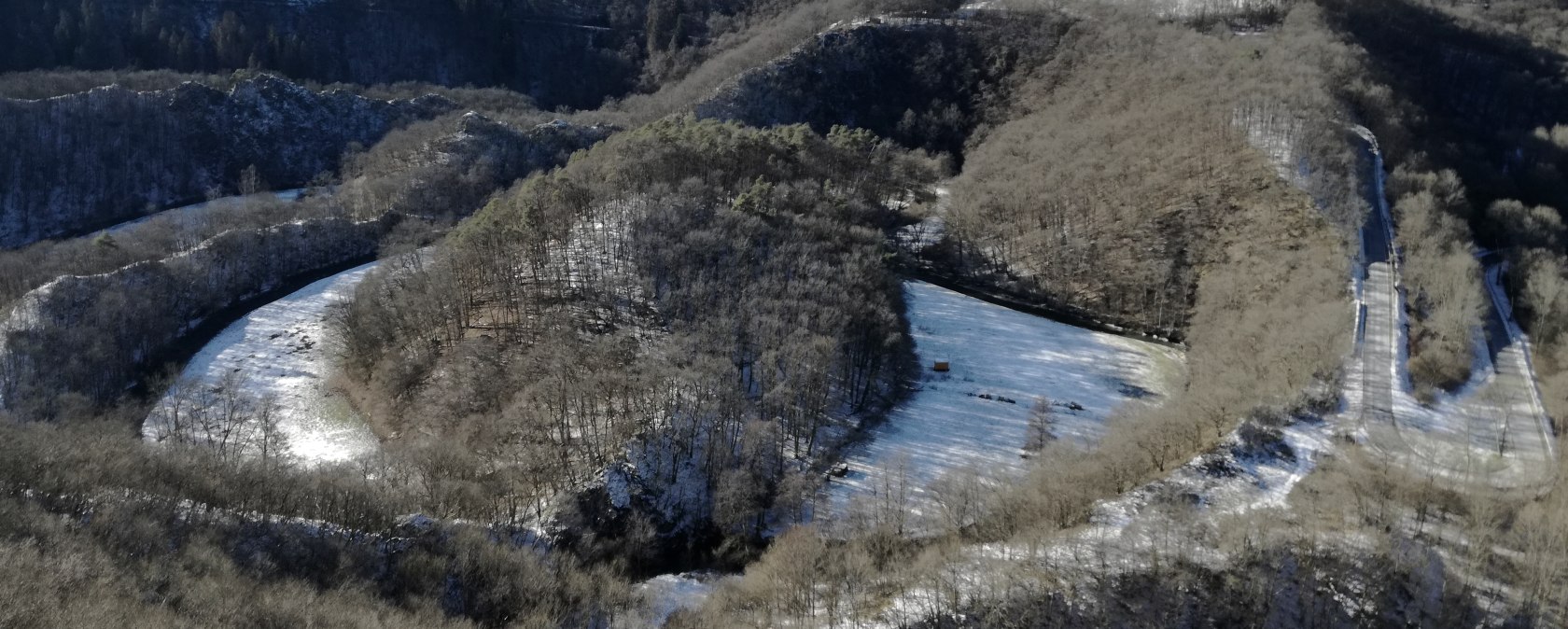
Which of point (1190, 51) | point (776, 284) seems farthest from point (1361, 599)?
point (1190, 51)

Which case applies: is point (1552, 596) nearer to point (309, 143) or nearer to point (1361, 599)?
point (1361, 599)

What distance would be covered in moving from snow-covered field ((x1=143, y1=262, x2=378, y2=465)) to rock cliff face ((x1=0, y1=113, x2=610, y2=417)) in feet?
11.9

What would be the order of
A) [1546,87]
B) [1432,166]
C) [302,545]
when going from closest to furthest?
[302,545] < [1432,166] < [1546,87]

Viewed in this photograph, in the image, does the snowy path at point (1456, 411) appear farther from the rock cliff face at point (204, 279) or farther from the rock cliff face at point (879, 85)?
the rock cliff face at point (204, 279)

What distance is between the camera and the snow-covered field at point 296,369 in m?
57.2

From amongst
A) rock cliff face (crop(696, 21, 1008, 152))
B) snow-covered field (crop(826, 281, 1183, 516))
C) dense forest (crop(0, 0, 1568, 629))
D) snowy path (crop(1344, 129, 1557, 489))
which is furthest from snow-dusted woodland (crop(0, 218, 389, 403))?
snowy path (crop(1344, 129, 1557, 489))

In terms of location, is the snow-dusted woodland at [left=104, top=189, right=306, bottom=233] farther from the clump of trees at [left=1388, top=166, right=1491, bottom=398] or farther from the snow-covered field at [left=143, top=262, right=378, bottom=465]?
the clump of trees at [left=1388, top=166, right=1491, bottom=398]

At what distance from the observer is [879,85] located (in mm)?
118000

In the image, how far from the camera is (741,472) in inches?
1880

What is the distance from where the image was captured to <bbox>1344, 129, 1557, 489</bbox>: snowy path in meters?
44.3

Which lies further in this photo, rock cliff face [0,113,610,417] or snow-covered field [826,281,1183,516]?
rock cliff face [0,113,610,417]

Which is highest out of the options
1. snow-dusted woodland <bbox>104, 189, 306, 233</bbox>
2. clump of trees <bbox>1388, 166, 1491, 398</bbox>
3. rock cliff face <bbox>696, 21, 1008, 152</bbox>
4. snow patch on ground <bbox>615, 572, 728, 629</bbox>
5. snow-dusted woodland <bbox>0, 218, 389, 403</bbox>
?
rock cliff face <bbox>696, 21, 1008, 152</bbox>

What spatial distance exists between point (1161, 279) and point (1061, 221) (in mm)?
11676

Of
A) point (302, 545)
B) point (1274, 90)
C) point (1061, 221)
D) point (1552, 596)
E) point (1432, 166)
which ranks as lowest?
point (302, 545)
